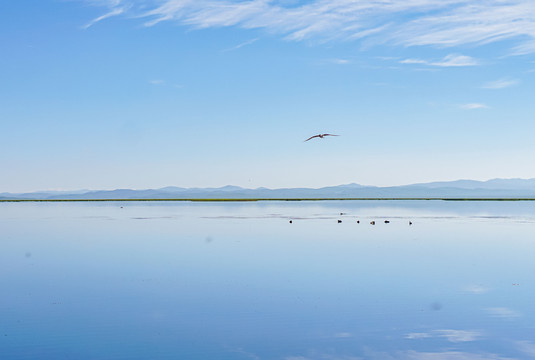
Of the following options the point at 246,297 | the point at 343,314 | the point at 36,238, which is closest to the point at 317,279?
the point at 246,297

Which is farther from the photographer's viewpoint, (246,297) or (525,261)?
(525,261)

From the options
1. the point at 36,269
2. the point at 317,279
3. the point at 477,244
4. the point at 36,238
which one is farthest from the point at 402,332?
the point at 36,238

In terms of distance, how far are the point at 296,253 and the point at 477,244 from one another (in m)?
15.3

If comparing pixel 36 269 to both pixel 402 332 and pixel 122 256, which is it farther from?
pixel 402 332

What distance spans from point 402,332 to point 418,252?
22706 millimetres

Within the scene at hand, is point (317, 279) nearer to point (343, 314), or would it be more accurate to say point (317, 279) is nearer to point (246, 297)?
point (246, 297)

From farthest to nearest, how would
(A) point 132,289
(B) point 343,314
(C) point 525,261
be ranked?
(C) point 525,261 < (A) point 132,289 < (B) point 343,314

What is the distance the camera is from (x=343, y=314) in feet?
64.3

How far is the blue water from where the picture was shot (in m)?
15.8

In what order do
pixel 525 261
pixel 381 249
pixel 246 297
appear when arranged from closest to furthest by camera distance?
pixel 246 297
pixel 525 261
pixel 381 249

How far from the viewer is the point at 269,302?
2164 cm

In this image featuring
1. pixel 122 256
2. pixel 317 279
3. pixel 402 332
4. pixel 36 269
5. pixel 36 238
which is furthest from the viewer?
pixel 36 238

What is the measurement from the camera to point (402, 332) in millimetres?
17188

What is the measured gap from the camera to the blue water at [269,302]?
15.8 meters
